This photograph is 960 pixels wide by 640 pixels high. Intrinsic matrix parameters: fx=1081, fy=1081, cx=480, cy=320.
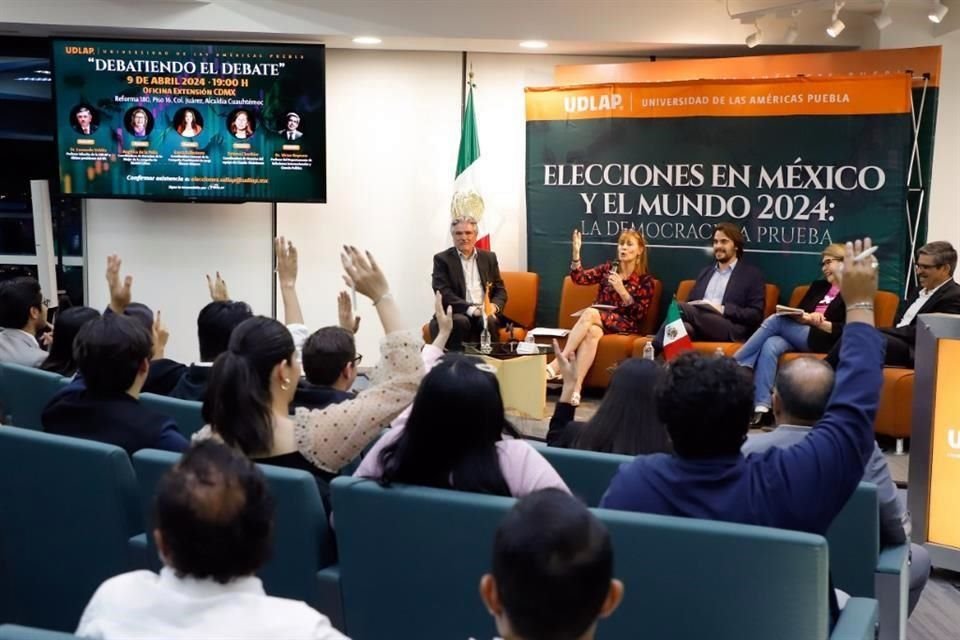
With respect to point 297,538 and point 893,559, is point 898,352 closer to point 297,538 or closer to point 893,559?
point 893,559

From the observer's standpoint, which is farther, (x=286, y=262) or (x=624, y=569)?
(x=286, y=262)

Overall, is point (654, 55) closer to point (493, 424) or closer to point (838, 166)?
point (838, 166)

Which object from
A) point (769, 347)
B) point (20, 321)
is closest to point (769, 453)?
point (20, 321)

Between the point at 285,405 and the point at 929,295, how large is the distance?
4950mm

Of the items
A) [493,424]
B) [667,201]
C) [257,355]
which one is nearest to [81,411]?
[257,355]

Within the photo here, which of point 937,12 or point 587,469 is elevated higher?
point 937,12

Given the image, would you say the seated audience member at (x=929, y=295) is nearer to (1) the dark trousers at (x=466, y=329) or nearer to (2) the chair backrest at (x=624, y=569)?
(1) the dark trousers at (x=466, y=329)

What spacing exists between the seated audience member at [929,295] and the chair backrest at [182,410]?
448 centimetres

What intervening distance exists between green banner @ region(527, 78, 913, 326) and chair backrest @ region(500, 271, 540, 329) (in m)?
0.17

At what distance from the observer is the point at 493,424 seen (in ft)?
8.22

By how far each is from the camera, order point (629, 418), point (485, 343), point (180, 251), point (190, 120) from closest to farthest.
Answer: point (629, 418) → point (485, 343) → point (190, 120) → point (180, 251)

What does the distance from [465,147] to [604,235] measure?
1.31m

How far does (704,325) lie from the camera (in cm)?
750

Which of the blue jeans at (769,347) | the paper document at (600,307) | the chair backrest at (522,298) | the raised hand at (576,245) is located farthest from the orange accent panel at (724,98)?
the blue jeans at (769,347)
